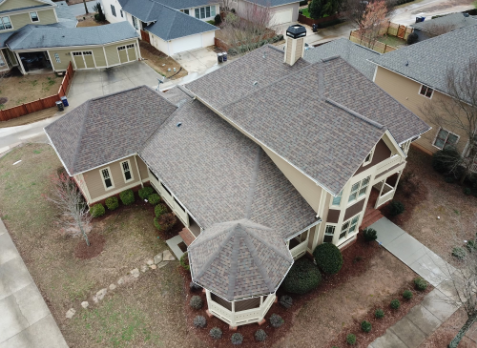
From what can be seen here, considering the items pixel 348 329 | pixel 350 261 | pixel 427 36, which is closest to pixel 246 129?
pixel 350 261

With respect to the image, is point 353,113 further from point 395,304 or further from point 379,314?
point 379,314

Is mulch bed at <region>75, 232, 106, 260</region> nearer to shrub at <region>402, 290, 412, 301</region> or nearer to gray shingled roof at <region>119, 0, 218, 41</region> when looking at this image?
shrub at <region>402, 290, 412, 301</region>

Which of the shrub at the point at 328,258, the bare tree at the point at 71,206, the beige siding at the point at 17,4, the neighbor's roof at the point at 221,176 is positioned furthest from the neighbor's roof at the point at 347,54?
→ the beige siding at the point at 17,4

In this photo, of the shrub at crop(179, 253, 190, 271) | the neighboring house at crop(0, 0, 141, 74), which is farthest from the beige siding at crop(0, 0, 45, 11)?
the shrub at crop(179, 253, 190, 271)

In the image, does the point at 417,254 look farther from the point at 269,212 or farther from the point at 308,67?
the point at 308,67

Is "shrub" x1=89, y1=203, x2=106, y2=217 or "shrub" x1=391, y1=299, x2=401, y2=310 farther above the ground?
"shrub" x1=89, y1=203, x2=106, y2=217
